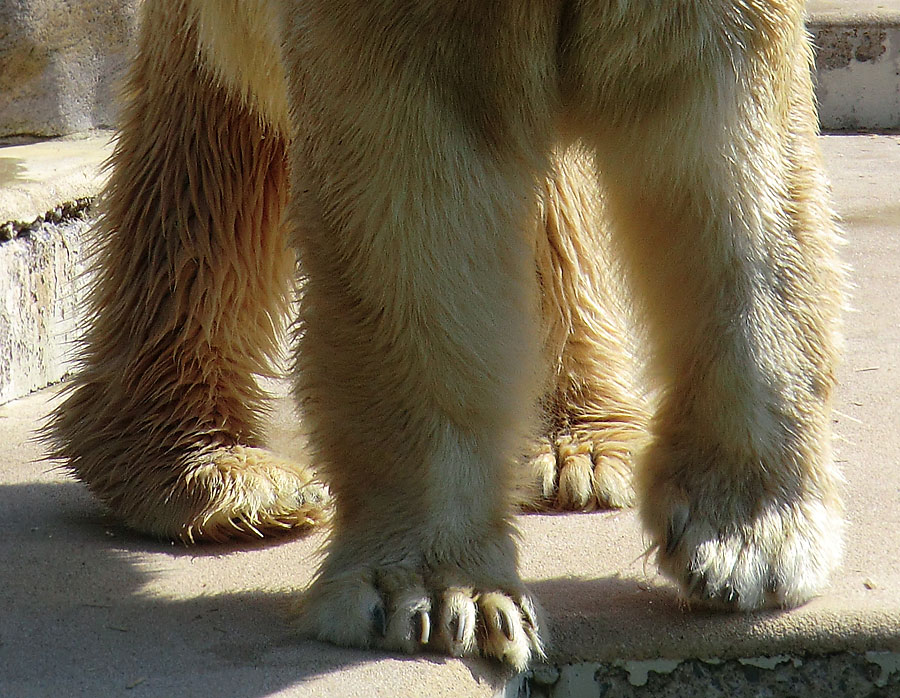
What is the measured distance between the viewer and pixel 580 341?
107 inches

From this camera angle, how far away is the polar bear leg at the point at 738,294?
1815 mm

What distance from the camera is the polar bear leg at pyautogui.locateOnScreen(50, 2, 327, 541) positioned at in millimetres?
2576

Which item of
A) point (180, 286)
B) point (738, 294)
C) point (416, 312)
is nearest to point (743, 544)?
point (738, 294)

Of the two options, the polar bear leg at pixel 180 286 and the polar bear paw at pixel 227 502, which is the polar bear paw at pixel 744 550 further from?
the polar bear leg at pixel 180 286

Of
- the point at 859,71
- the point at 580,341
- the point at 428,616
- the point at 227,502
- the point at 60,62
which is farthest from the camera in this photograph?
the point at 859,71

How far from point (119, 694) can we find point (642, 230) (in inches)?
39.1

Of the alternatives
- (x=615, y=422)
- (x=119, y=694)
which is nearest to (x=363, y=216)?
(x=119, y=694)

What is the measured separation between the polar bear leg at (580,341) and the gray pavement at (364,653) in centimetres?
24

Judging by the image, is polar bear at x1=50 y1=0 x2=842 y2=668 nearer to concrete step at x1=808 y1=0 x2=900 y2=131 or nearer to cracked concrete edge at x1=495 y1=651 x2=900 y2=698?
cracked concrete edge at x1=495 y1=651 x2=900 y2=698

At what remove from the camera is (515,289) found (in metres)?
1.90

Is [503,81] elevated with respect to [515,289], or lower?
elevated

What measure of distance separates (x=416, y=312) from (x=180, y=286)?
94 cm

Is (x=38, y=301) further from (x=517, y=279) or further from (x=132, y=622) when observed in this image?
(x=517, y=279)

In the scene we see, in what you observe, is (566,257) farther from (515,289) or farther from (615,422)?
(515,289)
